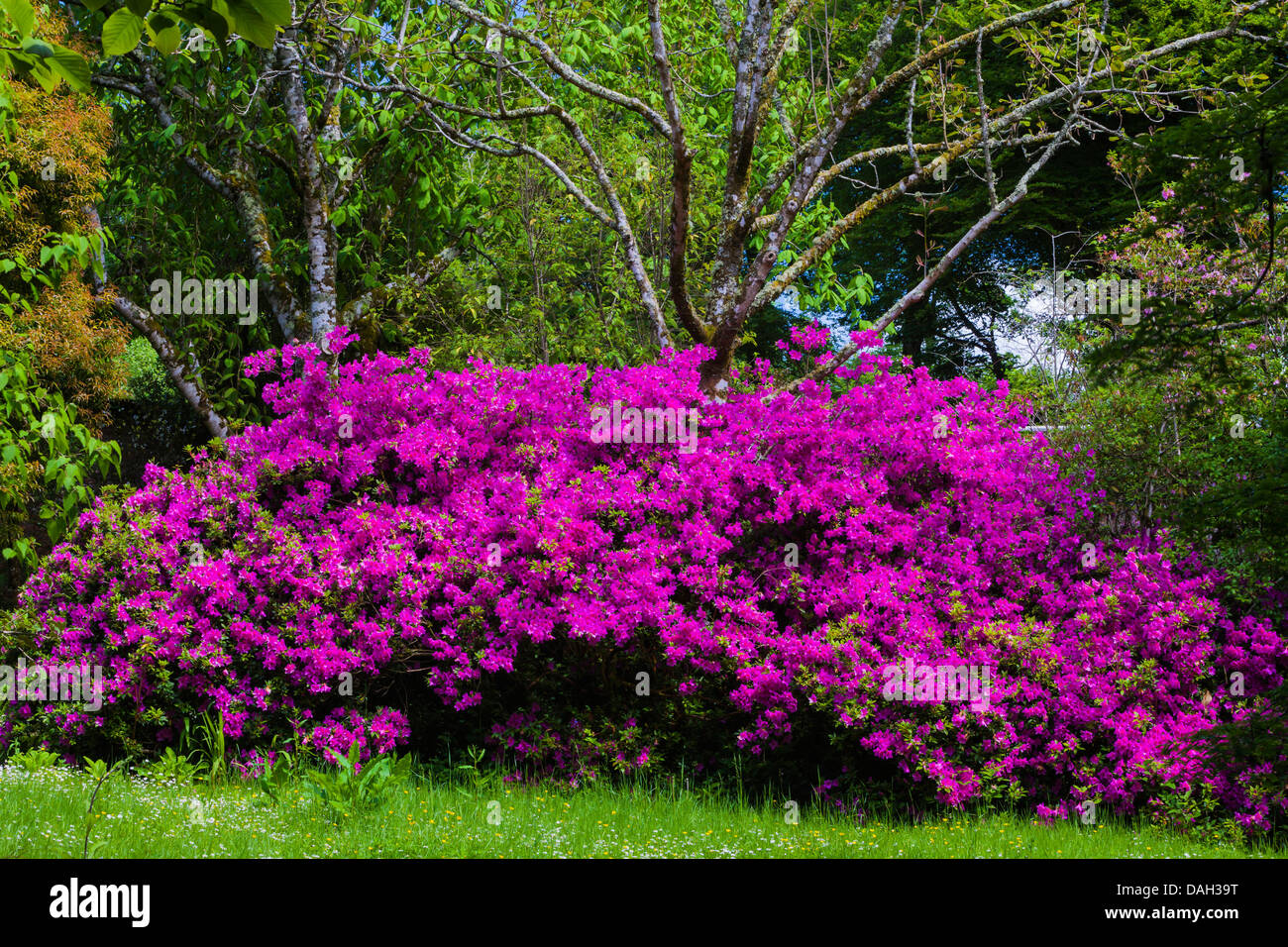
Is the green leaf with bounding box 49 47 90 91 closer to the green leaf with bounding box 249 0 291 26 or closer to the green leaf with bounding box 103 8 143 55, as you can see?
the green leaf with bounding box 103 8 143 55

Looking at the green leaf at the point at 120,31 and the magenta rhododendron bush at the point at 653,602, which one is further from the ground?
the green leaf at the point at 120,31

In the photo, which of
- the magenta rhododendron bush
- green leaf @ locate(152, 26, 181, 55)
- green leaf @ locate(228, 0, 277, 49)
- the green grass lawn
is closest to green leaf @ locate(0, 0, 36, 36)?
green leaf @ locate(152, 26, 181, 55)

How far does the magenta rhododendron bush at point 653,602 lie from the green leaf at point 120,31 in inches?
146

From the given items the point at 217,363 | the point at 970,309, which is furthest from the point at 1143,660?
the point at 970,309

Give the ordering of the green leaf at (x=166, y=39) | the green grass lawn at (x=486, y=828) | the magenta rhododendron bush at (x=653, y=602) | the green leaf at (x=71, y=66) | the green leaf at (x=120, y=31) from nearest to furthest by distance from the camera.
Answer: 1. the green leaf at (x=120, y=31)
2. the green leaf at (x=166, y=39)
3. the green leaf at (x=71, y=66)
4. the green grass lawn at (x=486, y=828)
5. the magenta rhododendron bush at (x=653, y=602)

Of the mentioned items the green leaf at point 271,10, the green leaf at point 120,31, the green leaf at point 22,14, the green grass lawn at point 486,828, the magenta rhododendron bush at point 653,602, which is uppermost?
the green leaf at point 22,14

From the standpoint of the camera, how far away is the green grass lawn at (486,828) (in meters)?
4.36

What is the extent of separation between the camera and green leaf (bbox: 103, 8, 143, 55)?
248 centimetres

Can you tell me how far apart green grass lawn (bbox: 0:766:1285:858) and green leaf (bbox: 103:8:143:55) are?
3117mm

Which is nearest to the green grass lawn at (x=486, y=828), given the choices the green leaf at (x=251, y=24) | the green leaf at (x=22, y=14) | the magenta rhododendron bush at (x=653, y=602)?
the magenta rhododendron bush at (x=653, y=602)

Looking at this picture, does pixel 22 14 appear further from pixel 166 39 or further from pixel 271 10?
pixel 271 10

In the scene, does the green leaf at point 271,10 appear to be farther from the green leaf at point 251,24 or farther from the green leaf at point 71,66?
the green leaf at point 71,66

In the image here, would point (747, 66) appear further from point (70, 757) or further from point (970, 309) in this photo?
point (970, 309)

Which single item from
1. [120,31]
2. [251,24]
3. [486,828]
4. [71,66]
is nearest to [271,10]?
[251,24]
